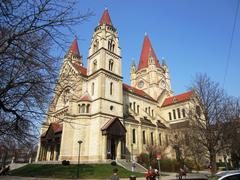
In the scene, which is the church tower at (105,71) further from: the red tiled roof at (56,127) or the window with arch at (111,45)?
the red tiled roof at (56,127)

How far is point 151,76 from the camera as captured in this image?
59.7 metres

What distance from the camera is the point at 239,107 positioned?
27.8 m

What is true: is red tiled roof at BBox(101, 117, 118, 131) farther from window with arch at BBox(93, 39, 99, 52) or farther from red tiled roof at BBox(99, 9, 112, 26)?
red tiled roof at BBox(99, 9, 112, 26)

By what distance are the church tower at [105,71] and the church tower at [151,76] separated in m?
21.9

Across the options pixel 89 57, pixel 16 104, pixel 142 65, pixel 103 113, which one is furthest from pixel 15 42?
pixel 142 65

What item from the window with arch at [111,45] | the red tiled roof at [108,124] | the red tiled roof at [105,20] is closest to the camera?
the red tiled roof at [108,124]

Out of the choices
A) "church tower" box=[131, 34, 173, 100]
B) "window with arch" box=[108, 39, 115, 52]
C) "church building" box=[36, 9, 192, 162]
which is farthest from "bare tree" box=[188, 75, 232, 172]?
"church tower" box=[131, 34, 173, 100]

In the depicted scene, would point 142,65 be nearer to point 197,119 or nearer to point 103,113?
point 103,113

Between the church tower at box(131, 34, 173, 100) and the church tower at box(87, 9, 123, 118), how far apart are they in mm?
21898

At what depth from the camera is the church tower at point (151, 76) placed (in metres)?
58.0

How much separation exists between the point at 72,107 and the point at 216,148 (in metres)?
22.8

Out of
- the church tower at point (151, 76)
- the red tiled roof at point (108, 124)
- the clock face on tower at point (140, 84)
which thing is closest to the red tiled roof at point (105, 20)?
the red tiled roof at point (108, 124)

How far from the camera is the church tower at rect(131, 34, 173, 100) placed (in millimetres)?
57969

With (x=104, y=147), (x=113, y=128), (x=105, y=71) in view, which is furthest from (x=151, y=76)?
(x=104, y=147)
